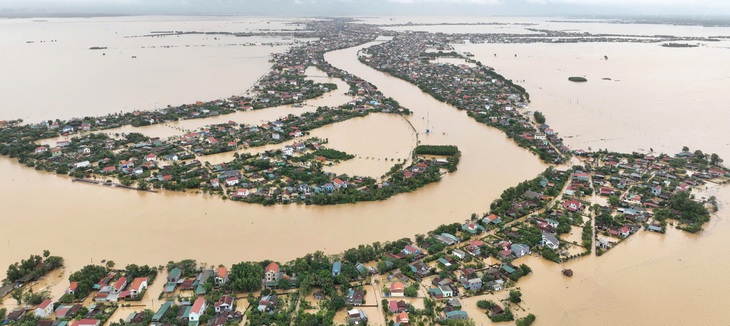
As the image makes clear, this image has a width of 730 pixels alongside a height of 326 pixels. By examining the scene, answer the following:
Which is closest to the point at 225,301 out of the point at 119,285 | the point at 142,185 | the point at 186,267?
the point at 186,267

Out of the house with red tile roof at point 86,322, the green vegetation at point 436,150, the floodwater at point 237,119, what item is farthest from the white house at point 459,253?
the floodwater at point 237,119

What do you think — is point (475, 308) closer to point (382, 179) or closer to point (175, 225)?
point (382, 179)

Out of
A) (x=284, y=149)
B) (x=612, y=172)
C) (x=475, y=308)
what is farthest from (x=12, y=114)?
(x=612, y=172)

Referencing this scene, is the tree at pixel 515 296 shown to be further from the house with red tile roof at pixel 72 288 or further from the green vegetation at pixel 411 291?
the house with red tile roof at pixel 72 288

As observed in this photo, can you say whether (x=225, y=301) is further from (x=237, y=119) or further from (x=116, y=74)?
(x=116, y=74)

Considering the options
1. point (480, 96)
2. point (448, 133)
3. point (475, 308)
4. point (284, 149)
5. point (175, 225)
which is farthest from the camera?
point (480, 96)

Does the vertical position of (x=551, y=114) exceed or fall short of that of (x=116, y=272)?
it exceeds it
